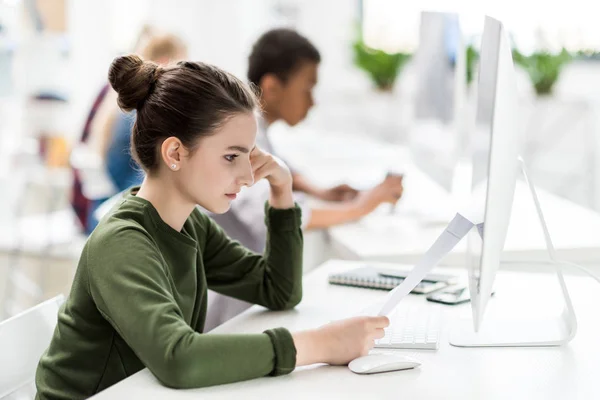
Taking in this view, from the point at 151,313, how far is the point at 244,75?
3.67 meters

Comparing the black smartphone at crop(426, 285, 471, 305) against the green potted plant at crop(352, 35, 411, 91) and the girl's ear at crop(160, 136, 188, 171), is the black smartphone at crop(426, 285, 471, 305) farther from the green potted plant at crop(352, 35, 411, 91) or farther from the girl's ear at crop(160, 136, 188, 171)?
the green potted plant at crop(352, 35, 411, 91)

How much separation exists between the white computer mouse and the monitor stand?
0.14 metres

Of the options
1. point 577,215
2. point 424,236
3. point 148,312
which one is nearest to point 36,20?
point 424,236

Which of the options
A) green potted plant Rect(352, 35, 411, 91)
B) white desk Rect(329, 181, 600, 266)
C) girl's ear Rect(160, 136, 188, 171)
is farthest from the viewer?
green potted plant Rect(352, 35, 411, 91)

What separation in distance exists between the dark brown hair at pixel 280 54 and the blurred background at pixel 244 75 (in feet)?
0.88

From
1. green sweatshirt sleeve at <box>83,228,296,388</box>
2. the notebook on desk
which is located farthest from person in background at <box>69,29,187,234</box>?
green sweatshirt sleeve at <box>83,228,296,388</box>

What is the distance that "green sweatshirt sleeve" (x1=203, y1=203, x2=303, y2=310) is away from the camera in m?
1.39

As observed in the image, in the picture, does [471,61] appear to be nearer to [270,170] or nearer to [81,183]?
[81,183]

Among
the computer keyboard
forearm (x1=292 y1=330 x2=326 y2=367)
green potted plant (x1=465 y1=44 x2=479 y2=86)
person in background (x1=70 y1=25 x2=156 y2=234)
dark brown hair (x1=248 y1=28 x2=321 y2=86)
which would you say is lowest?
person in background (x1=70 y1=25 x2=156 y2=234)

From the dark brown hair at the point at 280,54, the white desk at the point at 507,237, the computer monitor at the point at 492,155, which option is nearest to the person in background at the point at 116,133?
the dark brown hair at the point at 280,54

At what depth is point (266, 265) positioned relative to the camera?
144 centimetres

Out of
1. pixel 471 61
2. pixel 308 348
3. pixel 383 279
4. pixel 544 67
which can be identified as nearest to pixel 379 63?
pixel 471 61

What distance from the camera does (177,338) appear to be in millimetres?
954

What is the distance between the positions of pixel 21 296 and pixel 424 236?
204 cm
